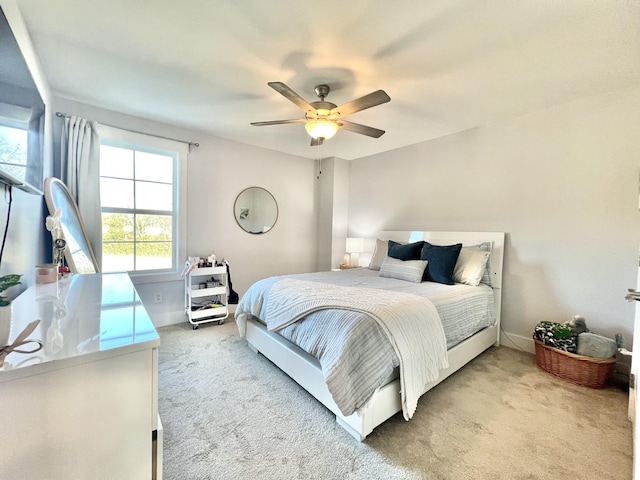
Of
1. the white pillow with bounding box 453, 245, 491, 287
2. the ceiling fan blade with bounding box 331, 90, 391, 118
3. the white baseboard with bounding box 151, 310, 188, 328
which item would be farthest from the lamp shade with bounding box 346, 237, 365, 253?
the white baseboard with bounding box 151, 310, 188, 328

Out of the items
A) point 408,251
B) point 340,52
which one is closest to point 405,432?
point 408,251

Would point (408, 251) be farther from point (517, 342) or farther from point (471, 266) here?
point (517, 342)

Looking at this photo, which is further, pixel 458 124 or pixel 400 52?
pixel 458 124

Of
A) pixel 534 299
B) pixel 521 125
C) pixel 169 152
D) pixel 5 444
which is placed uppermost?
pixel 521 125

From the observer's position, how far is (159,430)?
0.81m

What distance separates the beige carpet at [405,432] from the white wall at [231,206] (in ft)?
4.98

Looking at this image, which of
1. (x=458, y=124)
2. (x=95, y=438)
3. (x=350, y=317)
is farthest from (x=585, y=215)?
(x=95, y=438)

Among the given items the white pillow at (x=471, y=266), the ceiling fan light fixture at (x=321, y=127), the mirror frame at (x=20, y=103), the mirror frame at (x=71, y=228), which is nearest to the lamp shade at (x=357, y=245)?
the white pillow at (x=471, y=266)

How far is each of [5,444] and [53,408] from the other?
8 centimetres

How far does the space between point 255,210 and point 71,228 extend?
2033 millimetres

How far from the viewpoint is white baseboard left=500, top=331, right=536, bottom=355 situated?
8.68 feet

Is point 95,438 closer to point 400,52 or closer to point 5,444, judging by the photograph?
point 5,444

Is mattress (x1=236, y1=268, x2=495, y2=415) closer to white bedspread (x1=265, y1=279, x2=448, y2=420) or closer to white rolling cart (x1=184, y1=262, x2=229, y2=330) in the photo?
white bedspread (x1=265, y1=279, x2=448, y2=420)

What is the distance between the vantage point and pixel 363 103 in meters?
1.85
